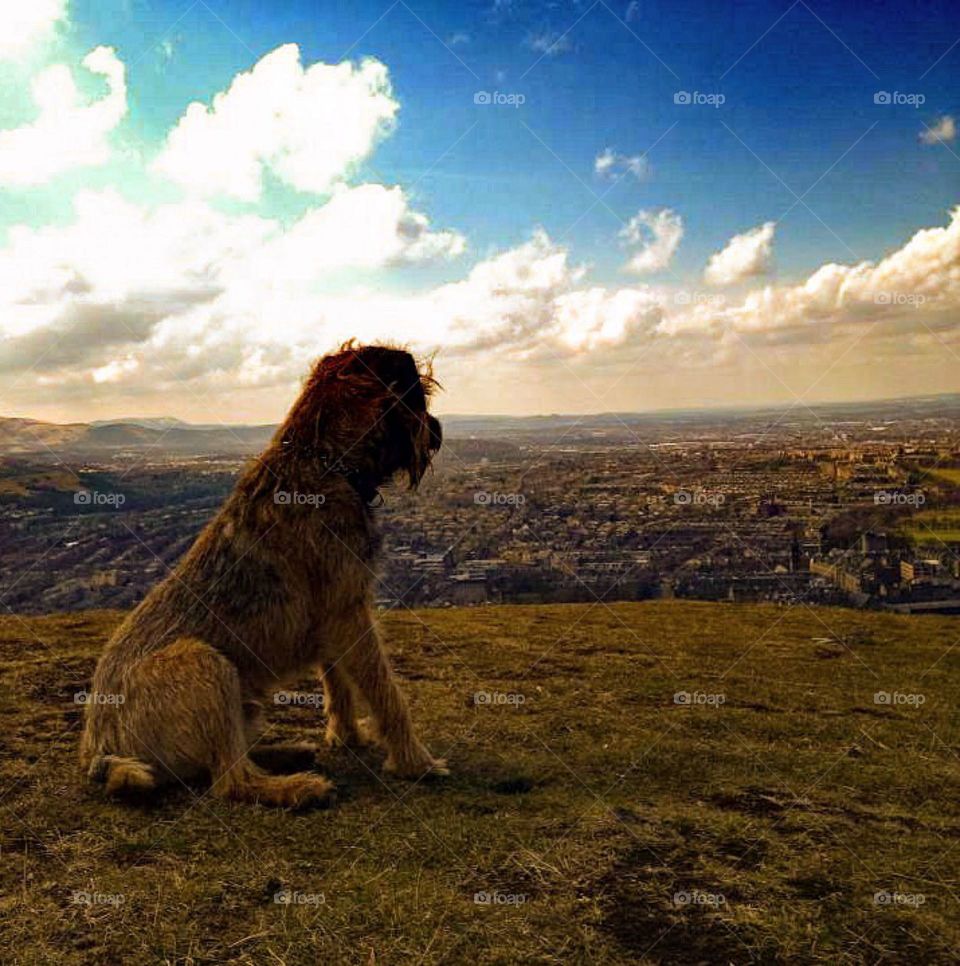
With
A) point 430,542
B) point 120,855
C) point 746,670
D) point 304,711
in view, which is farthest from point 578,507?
point 120,855

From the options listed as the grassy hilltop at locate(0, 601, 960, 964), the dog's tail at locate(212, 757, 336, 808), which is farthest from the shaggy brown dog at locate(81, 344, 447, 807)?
the grassy hilltop at locate(0, 601, 960, 964)

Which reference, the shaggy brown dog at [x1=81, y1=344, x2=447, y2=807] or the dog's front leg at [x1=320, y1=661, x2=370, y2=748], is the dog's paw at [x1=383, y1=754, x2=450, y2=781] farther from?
the dog's front leg at [x1=320, y1=661, x2=370, y2=748]

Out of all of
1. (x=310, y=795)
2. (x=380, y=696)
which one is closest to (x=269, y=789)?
(x=310, y=795)

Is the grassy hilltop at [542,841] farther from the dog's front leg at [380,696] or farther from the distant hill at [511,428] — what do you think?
the distant hill at [511,428]

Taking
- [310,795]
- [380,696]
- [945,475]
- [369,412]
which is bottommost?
[310,795]

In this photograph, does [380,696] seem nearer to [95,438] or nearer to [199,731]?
[199,731]

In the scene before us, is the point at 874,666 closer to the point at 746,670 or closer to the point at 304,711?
the point at 746,670
